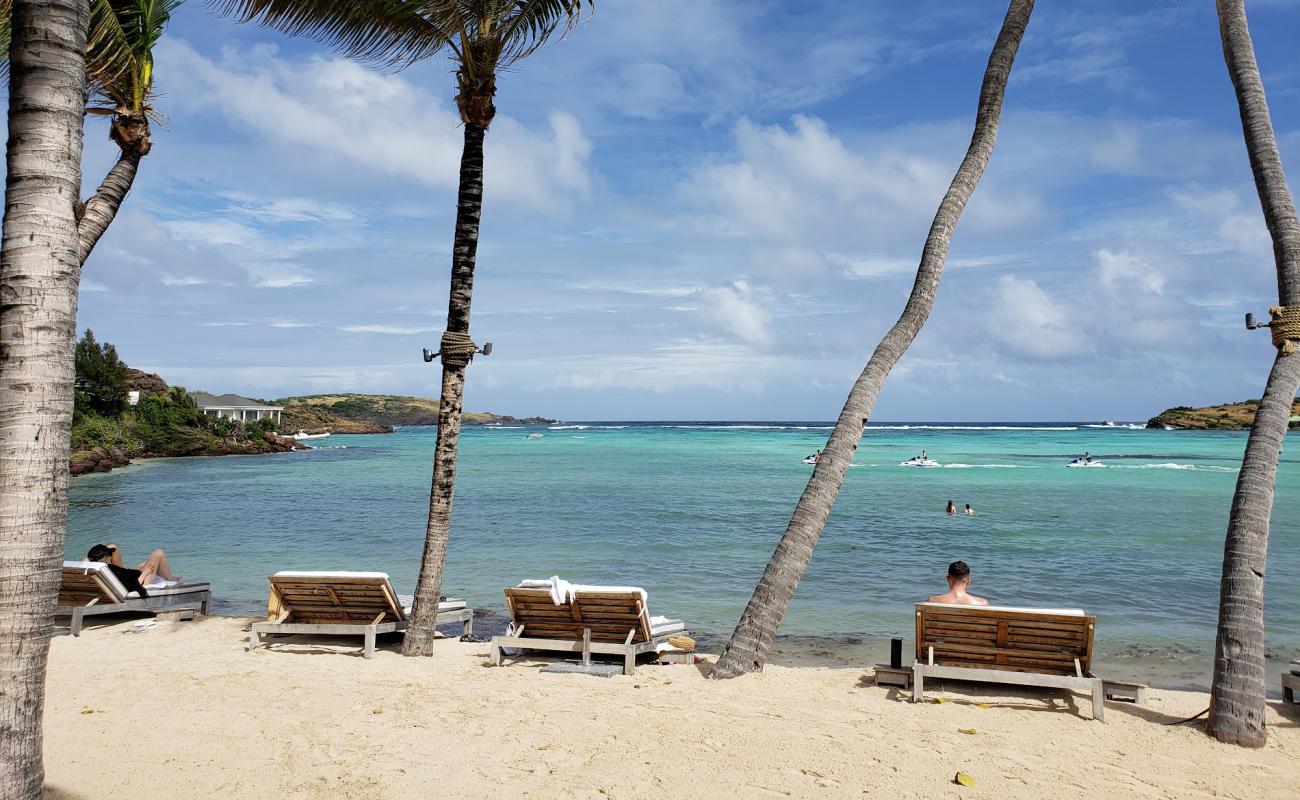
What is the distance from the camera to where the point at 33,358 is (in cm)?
353

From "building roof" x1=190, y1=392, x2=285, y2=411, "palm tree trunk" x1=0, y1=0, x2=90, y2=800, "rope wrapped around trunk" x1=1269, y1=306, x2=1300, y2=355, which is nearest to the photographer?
"palm tree trunk" x1=0, y1=0, x2=90, y2=800

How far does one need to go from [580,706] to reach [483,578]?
916 centimetres

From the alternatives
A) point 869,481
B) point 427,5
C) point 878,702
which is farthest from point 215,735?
point 869,481

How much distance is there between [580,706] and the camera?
22.9 ft

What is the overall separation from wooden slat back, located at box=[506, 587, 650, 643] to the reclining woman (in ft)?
17.6

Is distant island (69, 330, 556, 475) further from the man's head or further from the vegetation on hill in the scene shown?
the man's head

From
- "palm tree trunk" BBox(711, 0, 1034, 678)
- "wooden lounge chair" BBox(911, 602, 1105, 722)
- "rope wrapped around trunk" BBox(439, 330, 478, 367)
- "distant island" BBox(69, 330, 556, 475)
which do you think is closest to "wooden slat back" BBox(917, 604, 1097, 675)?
"wooden lounge chair" BBox(911, 602, 1105, 722)

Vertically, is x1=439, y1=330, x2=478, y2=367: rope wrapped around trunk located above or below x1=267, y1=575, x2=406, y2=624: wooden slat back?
above

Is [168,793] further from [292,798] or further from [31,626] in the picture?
[31,626]

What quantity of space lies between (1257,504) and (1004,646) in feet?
7.19

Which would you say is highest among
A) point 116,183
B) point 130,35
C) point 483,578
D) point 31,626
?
point 130,35

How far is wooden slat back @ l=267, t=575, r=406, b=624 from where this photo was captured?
9.14 m

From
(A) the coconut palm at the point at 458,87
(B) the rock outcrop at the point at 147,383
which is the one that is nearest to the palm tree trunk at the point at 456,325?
(A) the coconut palm at the point at 458,87

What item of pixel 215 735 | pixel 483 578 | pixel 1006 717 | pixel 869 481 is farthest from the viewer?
pixel 869 481
